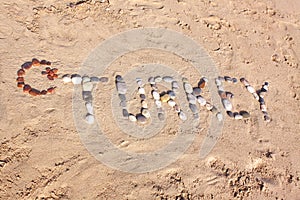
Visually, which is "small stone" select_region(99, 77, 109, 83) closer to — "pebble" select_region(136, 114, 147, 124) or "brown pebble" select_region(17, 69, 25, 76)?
"pebble" select_region(136, 114, 147, 124)

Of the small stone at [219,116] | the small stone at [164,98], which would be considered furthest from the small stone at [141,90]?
the small stone at [219,116]

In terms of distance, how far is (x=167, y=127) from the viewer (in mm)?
4520

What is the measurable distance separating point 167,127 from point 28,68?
1.80 meters

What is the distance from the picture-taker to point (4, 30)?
193 inches

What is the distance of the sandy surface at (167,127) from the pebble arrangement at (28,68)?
66 mm

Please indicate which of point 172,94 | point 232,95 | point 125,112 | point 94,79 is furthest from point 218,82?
point 94,79

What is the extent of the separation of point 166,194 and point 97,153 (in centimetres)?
84

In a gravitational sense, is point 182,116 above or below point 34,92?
below

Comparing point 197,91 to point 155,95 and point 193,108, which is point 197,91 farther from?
point 155,95

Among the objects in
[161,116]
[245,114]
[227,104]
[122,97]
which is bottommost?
[245,114]

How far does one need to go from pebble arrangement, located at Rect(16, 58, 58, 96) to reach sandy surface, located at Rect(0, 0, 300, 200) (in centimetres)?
7

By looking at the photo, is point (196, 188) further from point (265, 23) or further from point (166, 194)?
point (265, 23)

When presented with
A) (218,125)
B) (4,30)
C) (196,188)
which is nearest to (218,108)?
(218,125)

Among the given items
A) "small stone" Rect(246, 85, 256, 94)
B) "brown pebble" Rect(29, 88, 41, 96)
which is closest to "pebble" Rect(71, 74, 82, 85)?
"brown pebble" Rect(29, 88, 41, 96)
